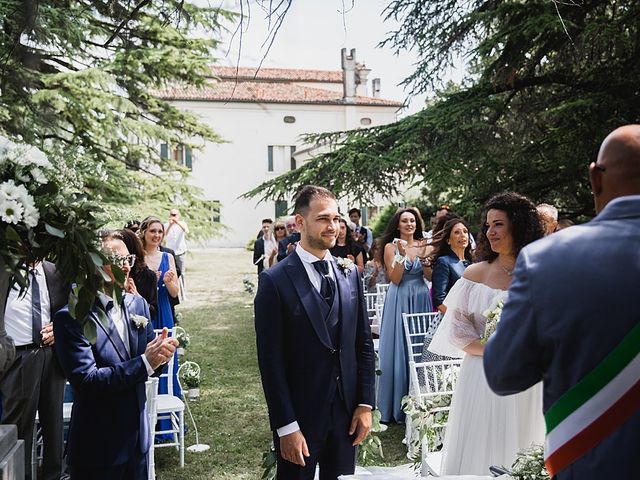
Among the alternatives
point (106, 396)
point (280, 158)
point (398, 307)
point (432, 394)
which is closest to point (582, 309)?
point (106, 396)

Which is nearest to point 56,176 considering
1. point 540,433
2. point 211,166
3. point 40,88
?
point 540,433

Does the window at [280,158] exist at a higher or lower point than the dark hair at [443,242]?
higher

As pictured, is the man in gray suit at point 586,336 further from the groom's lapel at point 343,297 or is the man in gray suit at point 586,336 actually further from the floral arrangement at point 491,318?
the floral arrangement at point 491,318

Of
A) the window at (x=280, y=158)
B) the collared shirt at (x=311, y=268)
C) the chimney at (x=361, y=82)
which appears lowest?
the collared shirt at (x=311, y=268)

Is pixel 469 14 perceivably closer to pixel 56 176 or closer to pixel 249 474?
pixel 249 474

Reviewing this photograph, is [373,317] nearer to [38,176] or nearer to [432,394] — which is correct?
[432,394]

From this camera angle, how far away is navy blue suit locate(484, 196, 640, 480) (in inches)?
72.3

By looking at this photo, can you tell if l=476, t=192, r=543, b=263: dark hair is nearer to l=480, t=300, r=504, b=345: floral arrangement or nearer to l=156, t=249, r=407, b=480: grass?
l=480, t=300, r=504, b=345: floral arrangement

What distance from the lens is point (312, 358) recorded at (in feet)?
12.4

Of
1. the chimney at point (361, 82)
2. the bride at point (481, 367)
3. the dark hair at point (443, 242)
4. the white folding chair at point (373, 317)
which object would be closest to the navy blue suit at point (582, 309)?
the bride at point (481, 367)

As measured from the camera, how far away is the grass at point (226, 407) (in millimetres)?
6656

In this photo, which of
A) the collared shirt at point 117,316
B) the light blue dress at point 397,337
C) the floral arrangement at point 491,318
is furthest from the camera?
the light blue dress at point 397,337

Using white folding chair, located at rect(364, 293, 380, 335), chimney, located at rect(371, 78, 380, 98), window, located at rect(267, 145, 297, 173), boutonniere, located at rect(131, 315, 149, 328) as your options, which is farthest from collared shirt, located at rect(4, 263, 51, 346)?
chimney, located at rect(371, 78, 380, 98)

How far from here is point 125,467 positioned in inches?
156
